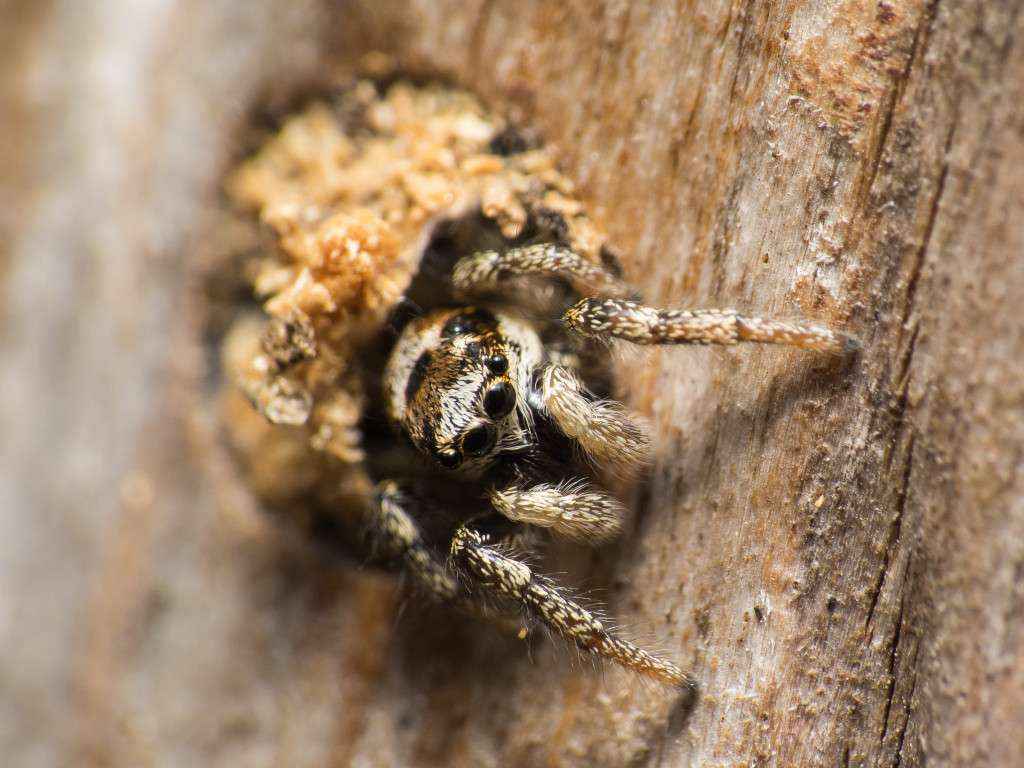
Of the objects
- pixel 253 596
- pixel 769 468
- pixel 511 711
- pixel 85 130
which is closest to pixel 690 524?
pixel 769 468

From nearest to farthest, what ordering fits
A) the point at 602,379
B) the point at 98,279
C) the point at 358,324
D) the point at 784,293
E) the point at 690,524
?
the point at 784,293 < the point at 690,524 < the point at 602,379 < the point at 358,324 < the point at 98,279

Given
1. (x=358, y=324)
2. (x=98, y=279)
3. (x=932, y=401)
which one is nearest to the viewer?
(x=932, y=401)

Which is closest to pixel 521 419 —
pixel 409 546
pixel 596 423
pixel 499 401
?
pixel 499 401

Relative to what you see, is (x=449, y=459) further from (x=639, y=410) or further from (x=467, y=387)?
(x=639, y=410)

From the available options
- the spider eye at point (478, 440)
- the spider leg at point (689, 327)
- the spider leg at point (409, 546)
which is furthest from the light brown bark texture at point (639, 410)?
the spider eye at point (478, 440)

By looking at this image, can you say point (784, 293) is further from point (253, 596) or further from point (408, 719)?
point (253, 596)

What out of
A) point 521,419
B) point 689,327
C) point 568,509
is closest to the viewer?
point 689,327

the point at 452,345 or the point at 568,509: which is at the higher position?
the point at 452,345
